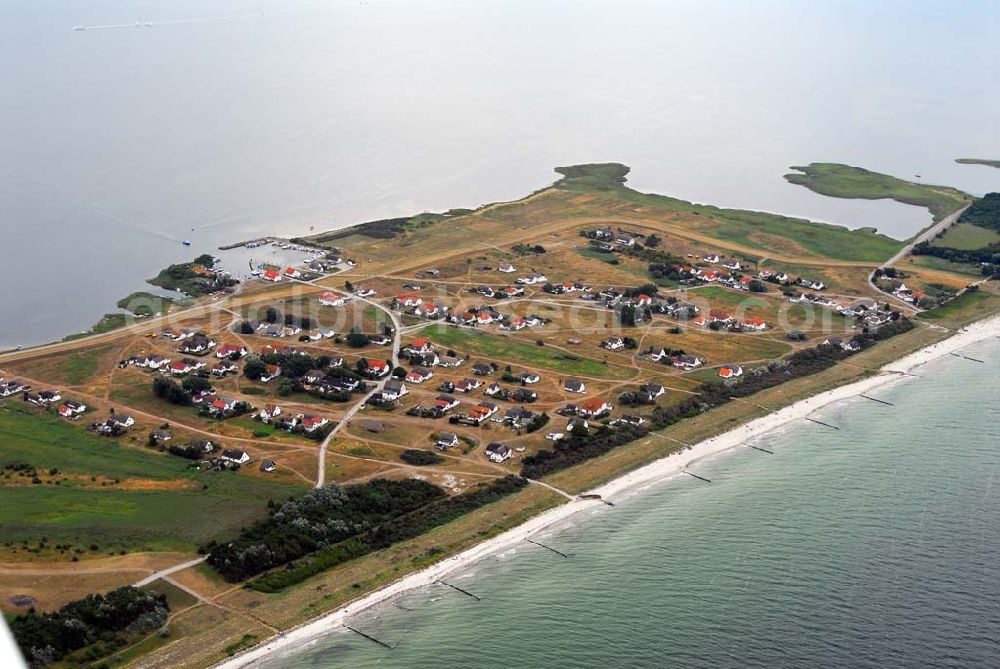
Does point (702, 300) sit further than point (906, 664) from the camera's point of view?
Yes

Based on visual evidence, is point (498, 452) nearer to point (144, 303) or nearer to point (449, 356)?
point (449, 356)

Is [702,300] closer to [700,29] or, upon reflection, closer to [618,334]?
[618,334]

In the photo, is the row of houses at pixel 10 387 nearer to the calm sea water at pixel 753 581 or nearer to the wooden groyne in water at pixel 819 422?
the calm sea water at pixel 753 581

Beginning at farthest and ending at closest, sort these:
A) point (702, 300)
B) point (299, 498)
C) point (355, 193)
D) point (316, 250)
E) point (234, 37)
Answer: point (234, 37), point (355, 193), point (316, 250), point (702, 300), point (299, 498)

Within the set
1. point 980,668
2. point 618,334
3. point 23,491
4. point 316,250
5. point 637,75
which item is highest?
point 637,75

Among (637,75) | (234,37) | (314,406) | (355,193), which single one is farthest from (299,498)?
(234,37)

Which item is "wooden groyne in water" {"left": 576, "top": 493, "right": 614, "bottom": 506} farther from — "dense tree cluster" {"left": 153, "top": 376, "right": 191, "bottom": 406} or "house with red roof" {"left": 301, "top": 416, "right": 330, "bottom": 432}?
A: "dense tree cluster" {"left": 153, "top": 376, "right": 191, "bottom": 406}
